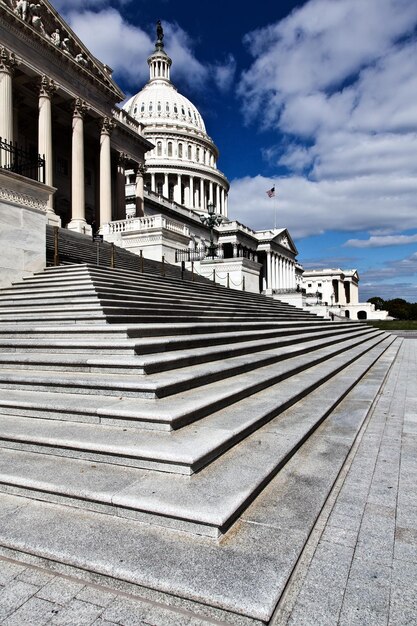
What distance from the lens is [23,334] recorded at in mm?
8133

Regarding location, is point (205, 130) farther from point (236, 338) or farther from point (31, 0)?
point (236, 338)

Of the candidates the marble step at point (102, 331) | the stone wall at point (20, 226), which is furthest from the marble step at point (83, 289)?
the marble step at point (102, 331)

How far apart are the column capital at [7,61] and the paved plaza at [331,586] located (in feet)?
87.7

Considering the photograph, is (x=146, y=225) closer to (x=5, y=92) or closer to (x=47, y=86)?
(x=5, y=92)

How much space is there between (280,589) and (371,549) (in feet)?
3.25

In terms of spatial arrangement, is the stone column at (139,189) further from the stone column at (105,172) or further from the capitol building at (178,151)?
the capitol building at (178,151)

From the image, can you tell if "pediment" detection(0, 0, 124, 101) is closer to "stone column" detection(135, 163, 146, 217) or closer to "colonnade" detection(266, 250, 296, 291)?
"stone column" detection(135, 163, 146, 217)

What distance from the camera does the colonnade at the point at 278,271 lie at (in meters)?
77.5

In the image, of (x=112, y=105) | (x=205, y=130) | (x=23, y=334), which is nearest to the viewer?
(x=23, y=334)

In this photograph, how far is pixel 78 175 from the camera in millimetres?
27844

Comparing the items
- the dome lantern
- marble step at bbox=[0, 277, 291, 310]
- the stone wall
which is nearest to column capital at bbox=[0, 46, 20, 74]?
the stone wall

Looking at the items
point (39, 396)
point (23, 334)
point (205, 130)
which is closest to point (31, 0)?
point (23, 334)

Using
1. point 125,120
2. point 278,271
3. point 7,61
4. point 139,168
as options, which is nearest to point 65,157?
point 125,120

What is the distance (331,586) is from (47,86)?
1171 inches
